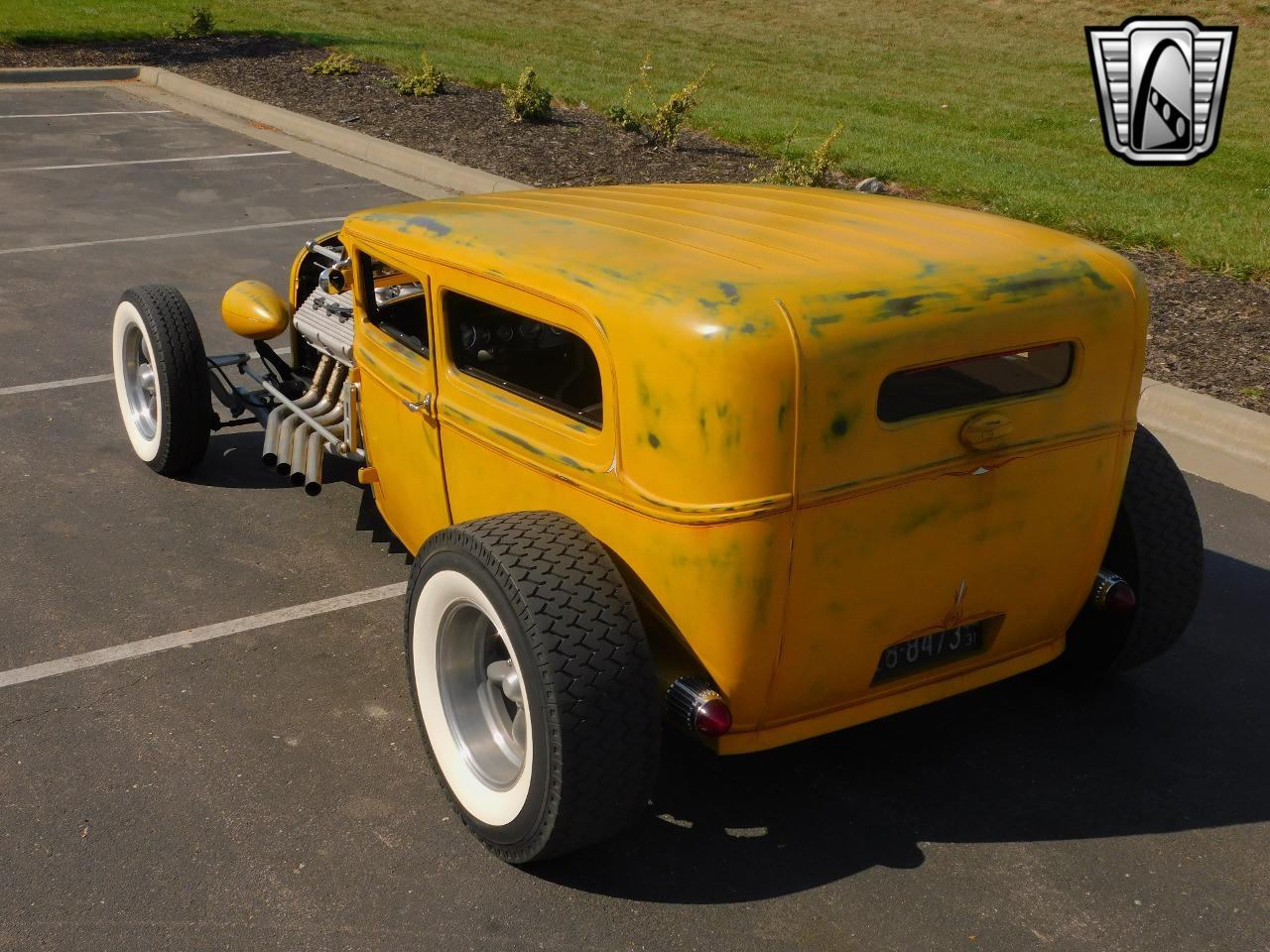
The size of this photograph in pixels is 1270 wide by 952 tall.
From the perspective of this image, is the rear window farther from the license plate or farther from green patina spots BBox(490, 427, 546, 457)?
green patina spots BBox(490, 427, 546, 457)

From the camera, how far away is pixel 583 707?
10.5 feet

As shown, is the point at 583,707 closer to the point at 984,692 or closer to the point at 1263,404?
the point at 984,692

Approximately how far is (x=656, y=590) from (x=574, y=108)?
1232 cm

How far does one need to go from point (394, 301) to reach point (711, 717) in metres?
2.35

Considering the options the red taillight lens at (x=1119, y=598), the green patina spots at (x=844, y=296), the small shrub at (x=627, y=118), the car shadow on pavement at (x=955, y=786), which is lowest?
the car shadow on pavement at (x=955, y=786)

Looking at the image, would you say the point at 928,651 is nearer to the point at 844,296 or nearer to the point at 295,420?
the point at 844,296

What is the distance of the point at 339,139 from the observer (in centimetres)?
1376

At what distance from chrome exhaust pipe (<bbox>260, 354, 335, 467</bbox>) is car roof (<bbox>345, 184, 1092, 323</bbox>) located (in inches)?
46.4

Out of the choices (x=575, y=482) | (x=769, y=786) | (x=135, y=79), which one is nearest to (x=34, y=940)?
(x=575, y=482)

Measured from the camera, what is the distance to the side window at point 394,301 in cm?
464

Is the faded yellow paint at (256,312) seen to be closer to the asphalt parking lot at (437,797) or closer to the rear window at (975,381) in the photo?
the asphalt parking lot at (437,797)

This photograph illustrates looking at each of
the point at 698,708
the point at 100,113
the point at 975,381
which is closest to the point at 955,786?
the point at 698,708

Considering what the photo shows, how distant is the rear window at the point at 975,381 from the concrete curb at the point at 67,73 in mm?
16364

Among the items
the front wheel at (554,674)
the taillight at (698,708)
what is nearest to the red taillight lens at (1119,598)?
the taillight at (698,708)
